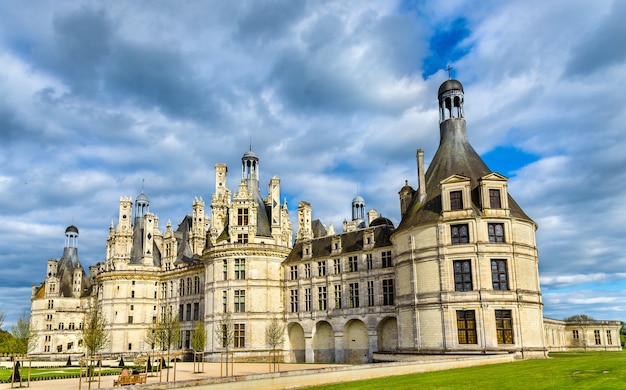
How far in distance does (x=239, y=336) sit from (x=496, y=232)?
27.4 m

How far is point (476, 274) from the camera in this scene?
37219 millimetres

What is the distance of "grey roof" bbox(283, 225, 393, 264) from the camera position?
48.4 meters

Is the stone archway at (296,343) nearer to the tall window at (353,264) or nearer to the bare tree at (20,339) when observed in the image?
the tall window at (353,264)

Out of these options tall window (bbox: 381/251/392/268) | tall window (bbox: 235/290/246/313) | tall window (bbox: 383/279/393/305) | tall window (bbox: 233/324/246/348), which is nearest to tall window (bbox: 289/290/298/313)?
tall window (bbox: 235/290/246/313)

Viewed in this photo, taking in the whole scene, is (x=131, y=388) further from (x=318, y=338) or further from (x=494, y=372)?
(x=318, y=338)

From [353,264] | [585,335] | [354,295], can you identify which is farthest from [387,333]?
[585,335]

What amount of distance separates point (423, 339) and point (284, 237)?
25357 millimetres

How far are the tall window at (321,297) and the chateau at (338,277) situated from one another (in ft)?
0.47

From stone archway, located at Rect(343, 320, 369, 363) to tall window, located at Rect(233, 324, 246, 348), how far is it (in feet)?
→ 33.6

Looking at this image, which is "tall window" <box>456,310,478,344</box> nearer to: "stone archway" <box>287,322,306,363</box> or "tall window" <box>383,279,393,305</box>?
"tall window" <box>383,279,393,305</box>

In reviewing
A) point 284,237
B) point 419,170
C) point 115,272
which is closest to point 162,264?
point 115,272

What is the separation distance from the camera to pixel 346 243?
2035 inches

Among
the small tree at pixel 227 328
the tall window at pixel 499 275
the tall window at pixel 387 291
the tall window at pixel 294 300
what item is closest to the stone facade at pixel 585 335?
the tall window at pixel 387 291

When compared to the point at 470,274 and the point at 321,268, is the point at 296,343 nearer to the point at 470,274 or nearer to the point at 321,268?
the point at 321,268
